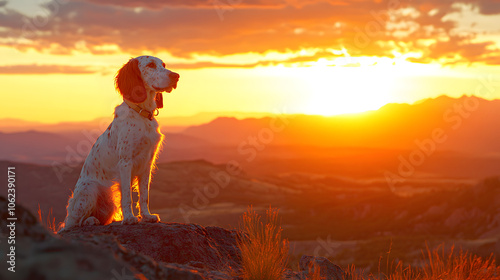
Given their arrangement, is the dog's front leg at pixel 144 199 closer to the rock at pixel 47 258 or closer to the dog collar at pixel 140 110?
the dog collar at pixel 140 110

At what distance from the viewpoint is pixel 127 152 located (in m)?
7.49

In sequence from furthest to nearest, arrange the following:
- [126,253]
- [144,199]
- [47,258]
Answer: [144,199], [126,253], [47,258]

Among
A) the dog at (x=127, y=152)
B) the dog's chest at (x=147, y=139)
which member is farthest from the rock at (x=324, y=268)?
the dog's chest at (x=147, y=139)

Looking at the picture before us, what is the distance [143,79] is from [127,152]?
1.12 metres

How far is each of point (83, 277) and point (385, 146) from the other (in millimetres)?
173310

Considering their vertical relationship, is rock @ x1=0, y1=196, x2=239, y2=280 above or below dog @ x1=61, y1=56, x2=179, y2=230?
below

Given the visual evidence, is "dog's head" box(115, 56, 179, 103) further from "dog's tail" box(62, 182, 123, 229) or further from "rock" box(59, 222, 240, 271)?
"rock" box(59, 222, 240, 271)

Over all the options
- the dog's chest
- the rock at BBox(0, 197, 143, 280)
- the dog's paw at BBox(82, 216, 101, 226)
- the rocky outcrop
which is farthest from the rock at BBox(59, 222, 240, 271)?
the rock at BBox(0, 197, 143, 280)

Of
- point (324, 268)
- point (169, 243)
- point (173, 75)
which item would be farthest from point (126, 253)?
point (324, 268)

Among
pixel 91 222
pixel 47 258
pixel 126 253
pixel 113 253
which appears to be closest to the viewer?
pixel 47 258

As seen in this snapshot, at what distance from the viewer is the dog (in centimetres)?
753

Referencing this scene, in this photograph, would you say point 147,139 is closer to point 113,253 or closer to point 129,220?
point 129,220

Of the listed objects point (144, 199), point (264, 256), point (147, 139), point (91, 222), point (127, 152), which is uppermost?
point (147, 139)

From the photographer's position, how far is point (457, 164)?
138000mm
